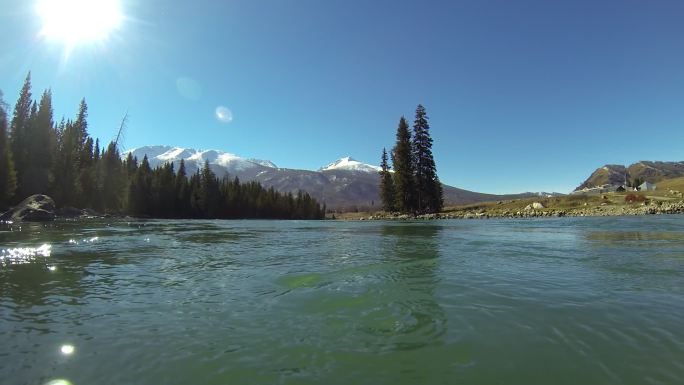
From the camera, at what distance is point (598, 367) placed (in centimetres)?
475

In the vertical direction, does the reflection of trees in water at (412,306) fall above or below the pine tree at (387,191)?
below

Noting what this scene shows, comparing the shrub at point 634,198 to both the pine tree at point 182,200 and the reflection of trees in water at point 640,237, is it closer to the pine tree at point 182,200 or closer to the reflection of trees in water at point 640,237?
the reflection of trees in water at point 640,237

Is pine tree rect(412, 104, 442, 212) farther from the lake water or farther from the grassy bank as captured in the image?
the lake water

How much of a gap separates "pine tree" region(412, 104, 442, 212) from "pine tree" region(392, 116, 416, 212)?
1265mm

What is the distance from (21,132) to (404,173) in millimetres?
86478

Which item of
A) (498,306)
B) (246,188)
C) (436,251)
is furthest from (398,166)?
(246,188)

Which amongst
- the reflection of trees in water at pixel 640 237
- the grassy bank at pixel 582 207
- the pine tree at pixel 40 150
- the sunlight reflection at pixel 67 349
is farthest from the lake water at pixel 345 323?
the pine tree at pixel 40 150

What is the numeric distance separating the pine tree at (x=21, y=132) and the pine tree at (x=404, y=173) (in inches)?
3041

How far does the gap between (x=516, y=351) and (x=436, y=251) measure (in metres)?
11.8

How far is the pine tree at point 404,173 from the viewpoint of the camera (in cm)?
7375

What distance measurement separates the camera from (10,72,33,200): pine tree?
80250 millimetres

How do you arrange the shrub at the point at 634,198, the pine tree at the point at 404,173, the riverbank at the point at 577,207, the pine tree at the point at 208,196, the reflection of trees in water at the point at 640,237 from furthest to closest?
1. the pine tree at the point at 208,196
2. the pine tree at the point at 404,173
3. the shrub at the point at 634,198
4. the riverbank at the point at 577,207
5. the reflection of trees in water at the point at 640,237

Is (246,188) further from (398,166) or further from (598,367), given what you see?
(598,367)

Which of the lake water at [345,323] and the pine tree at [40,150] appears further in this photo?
the pine tree at [40,150]
